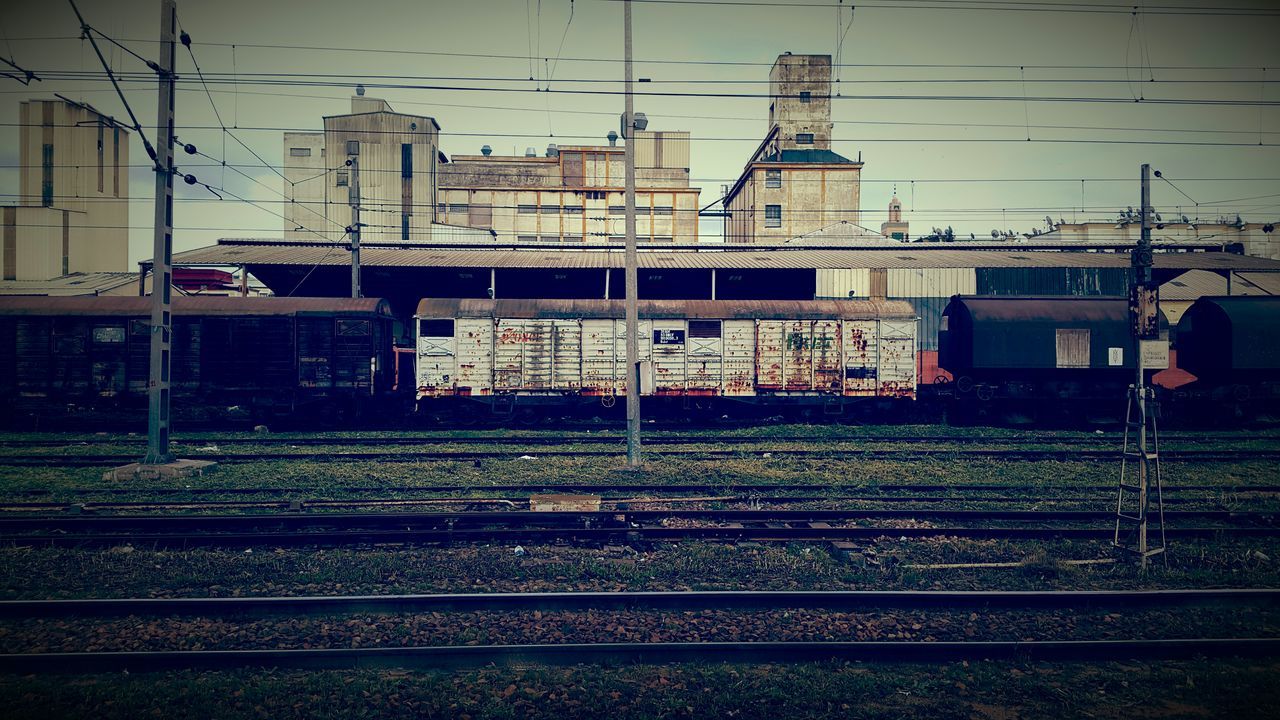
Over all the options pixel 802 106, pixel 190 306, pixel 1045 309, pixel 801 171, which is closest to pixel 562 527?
pixel 190 306

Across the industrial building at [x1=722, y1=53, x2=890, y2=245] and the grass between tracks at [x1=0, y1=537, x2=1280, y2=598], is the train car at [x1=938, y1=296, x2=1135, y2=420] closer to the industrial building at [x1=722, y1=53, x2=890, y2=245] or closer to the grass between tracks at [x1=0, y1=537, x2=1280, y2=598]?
the grass between tracks at [x1=0, y1=537, x2=1280, y2=598]

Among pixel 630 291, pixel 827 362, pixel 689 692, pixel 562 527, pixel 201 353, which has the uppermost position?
pixel 630 291

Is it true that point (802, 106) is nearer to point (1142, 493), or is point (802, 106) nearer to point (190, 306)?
point (190, 306)

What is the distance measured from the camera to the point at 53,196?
49.0 meters

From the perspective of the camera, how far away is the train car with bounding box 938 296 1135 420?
19797 millimetres

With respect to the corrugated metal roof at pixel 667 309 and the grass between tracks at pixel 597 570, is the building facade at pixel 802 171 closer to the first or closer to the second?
the corrugated metal roof at pixel 667 309

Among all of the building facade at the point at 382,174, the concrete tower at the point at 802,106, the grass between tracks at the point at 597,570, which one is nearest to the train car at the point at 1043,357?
the grass between tracks at the point at 597,570

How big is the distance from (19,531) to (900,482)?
45.5ft

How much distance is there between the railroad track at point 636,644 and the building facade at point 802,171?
46.2 metres

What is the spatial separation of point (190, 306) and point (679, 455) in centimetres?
1528

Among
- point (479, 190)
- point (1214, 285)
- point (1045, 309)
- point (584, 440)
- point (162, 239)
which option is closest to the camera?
point (162, 239)

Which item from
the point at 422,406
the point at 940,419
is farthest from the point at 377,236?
the point at 940,419

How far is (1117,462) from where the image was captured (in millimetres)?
14766

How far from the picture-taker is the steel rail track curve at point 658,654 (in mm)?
5711
